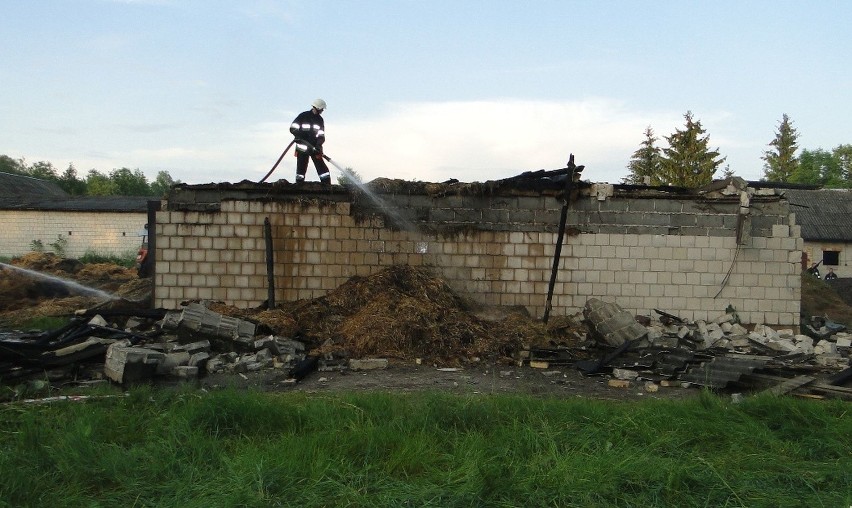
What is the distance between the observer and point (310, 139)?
12.6 m

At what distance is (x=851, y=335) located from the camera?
12336mm

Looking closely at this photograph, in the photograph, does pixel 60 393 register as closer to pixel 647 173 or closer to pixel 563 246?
pixel 563 246

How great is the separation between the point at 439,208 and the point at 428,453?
7.31 m

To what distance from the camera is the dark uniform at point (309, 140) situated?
40.7 feet

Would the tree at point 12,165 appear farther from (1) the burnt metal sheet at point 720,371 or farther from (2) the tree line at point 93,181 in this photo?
(1) the burnt metal sheet at point 720,371

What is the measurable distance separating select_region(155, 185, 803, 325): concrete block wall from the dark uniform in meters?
1.34

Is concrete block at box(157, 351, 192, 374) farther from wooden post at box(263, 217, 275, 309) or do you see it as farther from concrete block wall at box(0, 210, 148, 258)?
concrete block wall at box(0, 210, 148, 258)

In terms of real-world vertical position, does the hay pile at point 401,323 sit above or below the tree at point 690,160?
below

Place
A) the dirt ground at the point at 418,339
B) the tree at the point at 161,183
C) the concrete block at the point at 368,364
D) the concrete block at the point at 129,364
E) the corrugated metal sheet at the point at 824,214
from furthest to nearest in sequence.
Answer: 1. the tree at the point at 161,183
2. the corrugated metal sheet at the point at 824,214
3. the concrete block at the point at 368,364
4. the dirt ground at the point at 418,339
5. the concrete block at the point at 129,364

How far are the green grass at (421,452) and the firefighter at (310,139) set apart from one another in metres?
6.98

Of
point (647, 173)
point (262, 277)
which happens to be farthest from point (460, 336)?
point (647, 173)

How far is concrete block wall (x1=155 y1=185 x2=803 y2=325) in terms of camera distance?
11.4 meters

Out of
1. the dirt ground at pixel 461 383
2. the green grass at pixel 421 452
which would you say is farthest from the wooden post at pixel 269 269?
the green grass at pixel 421 452

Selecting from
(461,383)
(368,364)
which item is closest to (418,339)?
(368,364)
